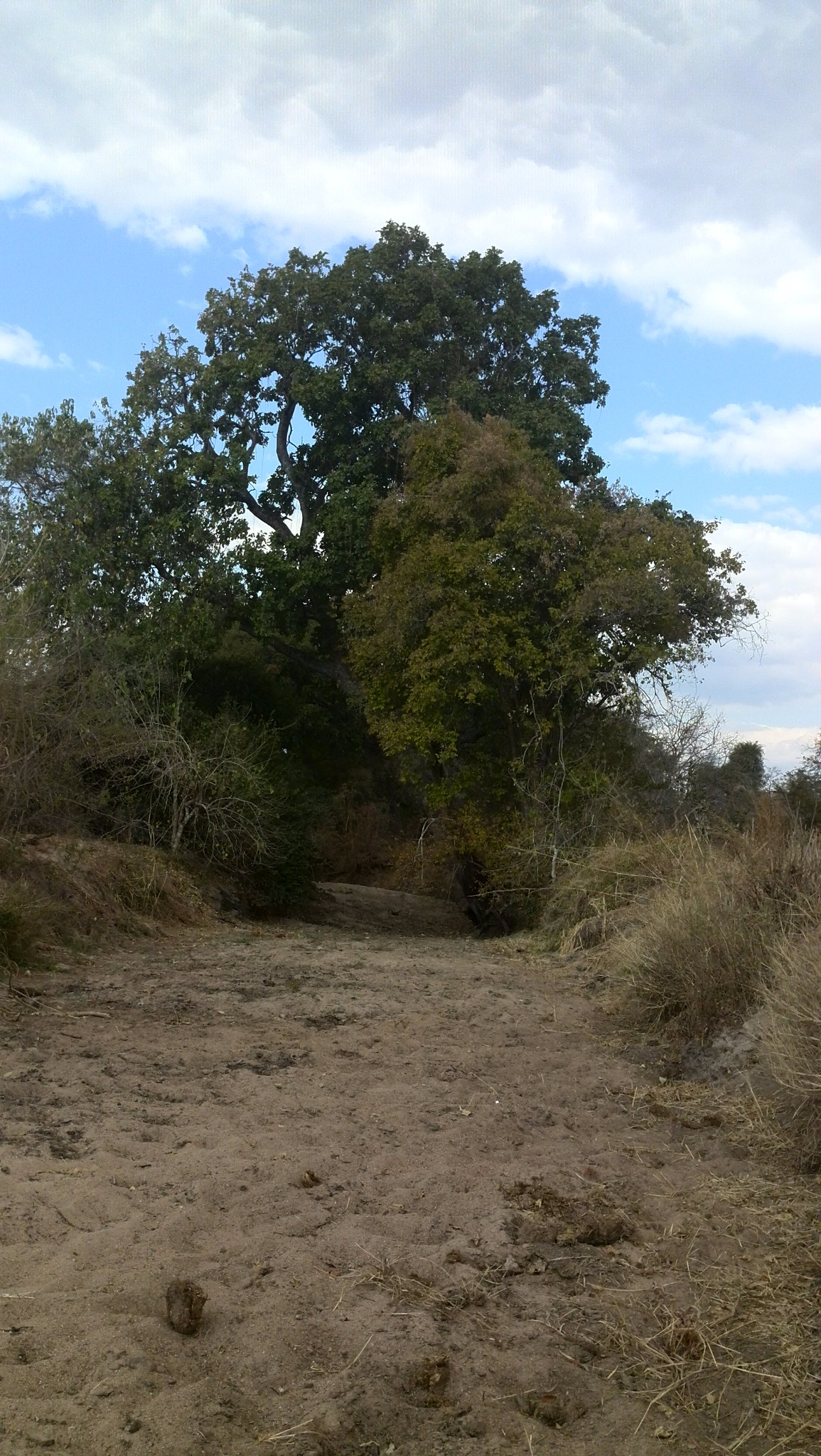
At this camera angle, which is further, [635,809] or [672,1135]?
[635,809]

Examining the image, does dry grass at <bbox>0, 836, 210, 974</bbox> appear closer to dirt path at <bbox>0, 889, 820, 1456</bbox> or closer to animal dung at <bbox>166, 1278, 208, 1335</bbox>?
dirt path at <bbox>0, 889, 820, 1456</bbox>

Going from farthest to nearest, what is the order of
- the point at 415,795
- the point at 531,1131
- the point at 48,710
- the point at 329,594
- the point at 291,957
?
1. the point at 415,795
2. the point at 329,594
3. the point at 48,710
4. the point at 291,957
5. the point at 531,1131

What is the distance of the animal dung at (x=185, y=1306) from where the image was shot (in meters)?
3.28

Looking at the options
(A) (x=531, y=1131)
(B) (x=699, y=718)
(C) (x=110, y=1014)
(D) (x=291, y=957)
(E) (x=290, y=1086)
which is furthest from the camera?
(B) (x=699, y=718)

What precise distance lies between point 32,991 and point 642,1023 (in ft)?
12.6

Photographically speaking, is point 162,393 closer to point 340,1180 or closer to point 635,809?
point 635,809

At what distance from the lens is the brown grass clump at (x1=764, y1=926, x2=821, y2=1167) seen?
4.97 m

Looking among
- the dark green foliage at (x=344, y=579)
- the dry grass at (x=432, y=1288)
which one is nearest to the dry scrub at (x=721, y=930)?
the dry grass at (x=432, y=1288)

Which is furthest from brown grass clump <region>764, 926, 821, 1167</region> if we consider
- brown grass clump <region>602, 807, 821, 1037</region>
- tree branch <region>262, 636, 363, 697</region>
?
tree branch <region>262, 636, 363, 697</region>

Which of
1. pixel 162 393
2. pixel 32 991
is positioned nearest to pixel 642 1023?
pixel 32 991

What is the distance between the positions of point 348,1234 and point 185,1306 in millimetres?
856

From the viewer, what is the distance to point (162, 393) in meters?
18.6

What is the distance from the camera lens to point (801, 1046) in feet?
16.8

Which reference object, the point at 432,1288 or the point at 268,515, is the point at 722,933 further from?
the point at 268,515
